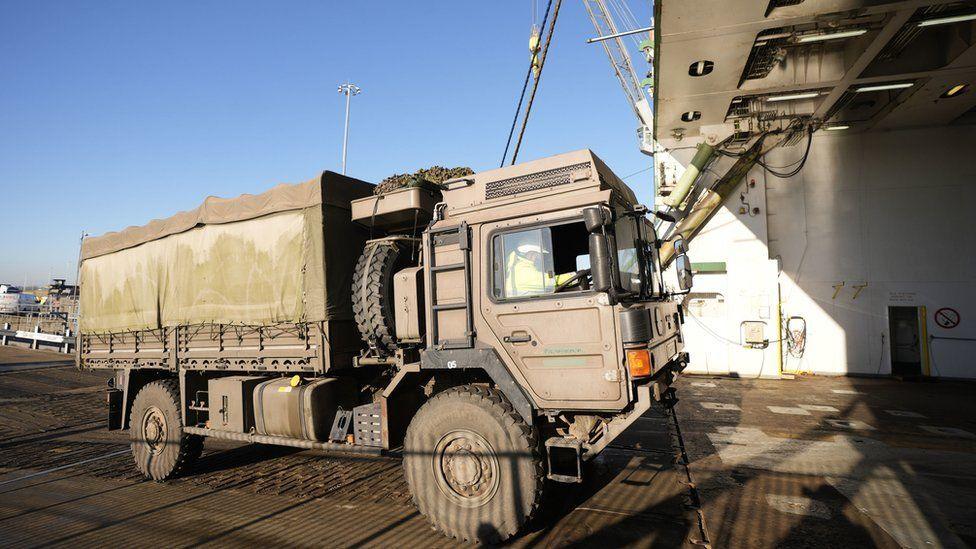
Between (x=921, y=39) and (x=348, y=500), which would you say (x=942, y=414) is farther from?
(x=348, y=500)

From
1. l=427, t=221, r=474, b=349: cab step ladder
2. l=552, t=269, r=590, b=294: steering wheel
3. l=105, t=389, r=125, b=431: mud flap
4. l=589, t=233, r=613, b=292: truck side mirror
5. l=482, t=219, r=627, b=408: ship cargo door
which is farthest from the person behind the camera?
l=105, t=389, r=125, b=431: mud flap

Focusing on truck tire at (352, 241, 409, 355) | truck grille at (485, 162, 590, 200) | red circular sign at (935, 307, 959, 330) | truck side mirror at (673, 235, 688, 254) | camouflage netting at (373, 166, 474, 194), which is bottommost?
red circular sign at (935, 307, 959, 330)

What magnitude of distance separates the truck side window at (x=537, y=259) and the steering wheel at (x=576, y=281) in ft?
0.11

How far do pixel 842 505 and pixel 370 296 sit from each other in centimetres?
560

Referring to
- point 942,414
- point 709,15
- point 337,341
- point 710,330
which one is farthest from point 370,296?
point 710,330

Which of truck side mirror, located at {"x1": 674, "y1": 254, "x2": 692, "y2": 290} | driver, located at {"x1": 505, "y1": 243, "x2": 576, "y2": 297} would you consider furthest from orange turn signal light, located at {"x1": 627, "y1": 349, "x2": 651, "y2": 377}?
truck side mirror, located at {"x1": 674, "y1": 254, "x2": 692, "y2": 290}

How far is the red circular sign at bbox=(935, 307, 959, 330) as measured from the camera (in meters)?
13.5

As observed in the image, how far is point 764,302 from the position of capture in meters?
14.5

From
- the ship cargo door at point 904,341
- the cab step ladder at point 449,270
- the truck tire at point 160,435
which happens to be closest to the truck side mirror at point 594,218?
the cab step ladder at point 449,270

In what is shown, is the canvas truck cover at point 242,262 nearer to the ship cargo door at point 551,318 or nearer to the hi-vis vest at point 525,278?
the ship cargo door at point 551,318

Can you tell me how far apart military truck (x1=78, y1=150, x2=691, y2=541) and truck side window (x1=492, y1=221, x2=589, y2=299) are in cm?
2

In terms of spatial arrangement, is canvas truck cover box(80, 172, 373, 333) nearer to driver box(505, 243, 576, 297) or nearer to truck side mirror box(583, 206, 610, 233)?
driver box(505, 243, 576, 297)

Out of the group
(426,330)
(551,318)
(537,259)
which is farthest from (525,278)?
(426,330)

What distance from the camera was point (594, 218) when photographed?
13.3 feet
